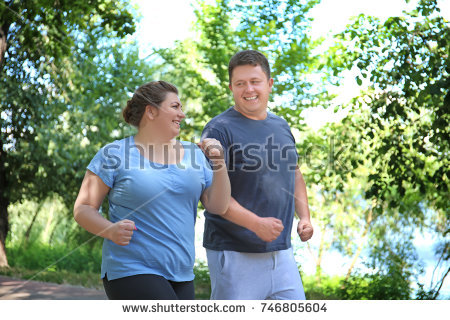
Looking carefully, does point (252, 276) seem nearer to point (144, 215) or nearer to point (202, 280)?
point (144, 215)

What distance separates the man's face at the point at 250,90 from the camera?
291 centimetres

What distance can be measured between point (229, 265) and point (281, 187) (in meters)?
0.47

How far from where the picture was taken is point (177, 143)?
2531mm

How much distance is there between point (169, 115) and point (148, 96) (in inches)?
5.2

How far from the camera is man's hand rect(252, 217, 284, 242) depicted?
2.60 meters

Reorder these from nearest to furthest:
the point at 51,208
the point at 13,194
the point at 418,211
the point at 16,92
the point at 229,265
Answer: the point at 229,265
the point at 16,92
the point at 13,194
the point at 418,211
the point at 51,208

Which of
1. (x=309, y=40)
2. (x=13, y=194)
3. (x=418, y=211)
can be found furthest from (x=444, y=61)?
(x=13, y=194)

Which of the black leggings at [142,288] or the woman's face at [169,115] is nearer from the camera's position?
the black leggings at [142,288]

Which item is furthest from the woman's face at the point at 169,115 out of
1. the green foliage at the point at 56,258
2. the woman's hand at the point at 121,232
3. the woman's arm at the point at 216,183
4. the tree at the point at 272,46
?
the green foliage at the point at 56,258

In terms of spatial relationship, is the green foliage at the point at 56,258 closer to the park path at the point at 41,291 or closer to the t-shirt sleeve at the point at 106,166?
the park path at the point at 41,291

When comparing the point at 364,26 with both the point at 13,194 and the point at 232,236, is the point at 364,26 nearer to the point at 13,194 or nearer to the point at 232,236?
the point at 232,236

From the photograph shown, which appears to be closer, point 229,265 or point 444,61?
point 229,265

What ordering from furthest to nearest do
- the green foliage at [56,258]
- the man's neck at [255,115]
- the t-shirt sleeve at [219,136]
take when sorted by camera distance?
the green foliage at [56,258] → the man's neck at [255,115] → the t-shirt sleeve at [219,136]

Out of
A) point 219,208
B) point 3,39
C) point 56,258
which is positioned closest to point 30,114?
point 3,39
